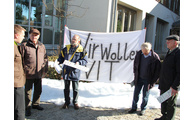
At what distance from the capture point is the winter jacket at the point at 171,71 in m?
2.82

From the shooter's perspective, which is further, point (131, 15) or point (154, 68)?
point (131, 15)

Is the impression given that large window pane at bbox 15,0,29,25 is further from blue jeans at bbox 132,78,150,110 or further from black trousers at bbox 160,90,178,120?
black trousers at bbox 160,90,178,120

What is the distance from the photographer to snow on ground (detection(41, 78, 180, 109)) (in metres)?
4.27

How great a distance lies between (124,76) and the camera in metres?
4.91

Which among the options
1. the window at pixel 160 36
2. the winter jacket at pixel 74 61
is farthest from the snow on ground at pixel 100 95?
the window at pixel 160 36

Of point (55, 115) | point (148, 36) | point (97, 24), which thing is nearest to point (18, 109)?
point (55, 115)

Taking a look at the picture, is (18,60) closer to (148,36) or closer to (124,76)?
(124,76)

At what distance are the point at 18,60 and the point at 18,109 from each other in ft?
2.60

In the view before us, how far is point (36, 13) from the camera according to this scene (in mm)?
9844

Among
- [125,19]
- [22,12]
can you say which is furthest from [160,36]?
[22,12]

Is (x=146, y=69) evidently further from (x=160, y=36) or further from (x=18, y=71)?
(x=160, y=36)

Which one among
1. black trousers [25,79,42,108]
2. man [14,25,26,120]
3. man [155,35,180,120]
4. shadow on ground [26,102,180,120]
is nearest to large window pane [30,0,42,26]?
black trousers [25,79,42,108]

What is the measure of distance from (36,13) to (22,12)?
83 centimetres

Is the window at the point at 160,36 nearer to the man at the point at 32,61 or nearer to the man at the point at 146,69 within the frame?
the man at the point at 146,69
